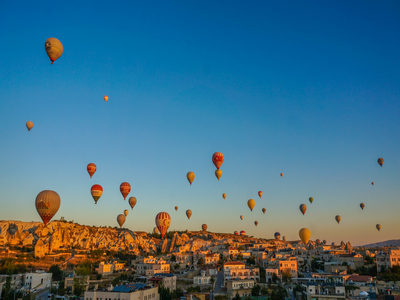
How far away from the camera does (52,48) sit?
21.5 meters

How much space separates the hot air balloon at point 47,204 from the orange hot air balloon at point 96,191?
22.3ft

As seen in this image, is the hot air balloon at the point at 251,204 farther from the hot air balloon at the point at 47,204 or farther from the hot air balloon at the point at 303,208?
the hot air balloon at the point at 47,204

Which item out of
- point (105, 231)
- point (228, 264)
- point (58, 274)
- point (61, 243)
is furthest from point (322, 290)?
point (105, 231)

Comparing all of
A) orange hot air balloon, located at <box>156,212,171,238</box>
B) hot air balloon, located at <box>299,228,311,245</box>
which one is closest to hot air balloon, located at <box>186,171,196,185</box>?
orange hot air balloon, located at <box>156,212,171,238</box>

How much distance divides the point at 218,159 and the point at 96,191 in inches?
435

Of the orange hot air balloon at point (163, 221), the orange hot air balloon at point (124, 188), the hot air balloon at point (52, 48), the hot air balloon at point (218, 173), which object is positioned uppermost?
the hot air balloon at point (52, 48)

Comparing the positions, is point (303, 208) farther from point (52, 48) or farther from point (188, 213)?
point (52, 48)

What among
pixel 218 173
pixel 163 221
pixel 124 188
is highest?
pixel 218 173

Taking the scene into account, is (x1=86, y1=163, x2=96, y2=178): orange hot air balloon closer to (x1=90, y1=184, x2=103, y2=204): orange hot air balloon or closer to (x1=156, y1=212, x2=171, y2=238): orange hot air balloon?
(x1=90, y1=184, x2=103, y2=204): orange hot air balloon

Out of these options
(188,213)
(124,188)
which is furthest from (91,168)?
(188,213)

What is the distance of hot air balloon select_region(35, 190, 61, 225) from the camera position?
24688mm

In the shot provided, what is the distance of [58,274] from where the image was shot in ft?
138

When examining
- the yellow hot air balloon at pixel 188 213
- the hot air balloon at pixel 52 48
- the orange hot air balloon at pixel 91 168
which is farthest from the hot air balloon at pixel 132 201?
the hot air balloon at pixel 52 48

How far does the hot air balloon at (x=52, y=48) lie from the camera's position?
70.6ft
